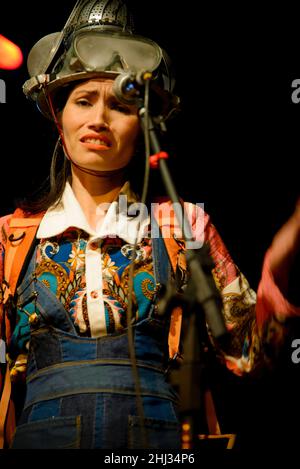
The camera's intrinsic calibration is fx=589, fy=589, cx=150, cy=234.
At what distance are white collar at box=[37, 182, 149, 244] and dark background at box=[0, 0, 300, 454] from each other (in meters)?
0.46

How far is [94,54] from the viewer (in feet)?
6.83

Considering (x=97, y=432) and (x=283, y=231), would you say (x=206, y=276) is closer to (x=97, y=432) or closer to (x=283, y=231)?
(x=283, y=231)

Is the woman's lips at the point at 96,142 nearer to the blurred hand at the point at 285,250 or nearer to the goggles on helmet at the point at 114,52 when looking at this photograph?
the goggles on helmet at the point at 114,52

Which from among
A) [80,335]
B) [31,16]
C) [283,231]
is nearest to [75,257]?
[80,335]

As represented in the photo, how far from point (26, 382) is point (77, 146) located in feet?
2.69

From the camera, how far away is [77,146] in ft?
6.75

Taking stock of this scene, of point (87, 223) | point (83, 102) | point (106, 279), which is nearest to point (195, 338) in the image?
point (106, 279)

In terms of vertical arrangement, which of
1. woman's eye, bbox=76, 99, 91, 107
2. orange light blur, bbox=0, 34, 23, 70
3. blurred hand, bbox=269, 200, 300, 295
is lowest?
blurred hand, bbox=269, 200, 300, 295

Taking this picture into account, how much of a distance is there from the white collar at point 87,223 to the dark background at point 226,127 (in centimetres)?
46

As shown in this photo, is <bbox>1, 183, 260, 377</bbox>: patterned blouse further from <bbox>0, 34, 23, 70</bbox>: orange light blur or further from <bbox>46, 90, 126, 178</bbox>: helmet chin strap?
<bbox>0, 34, 23, 70</bbox>: orange light blur

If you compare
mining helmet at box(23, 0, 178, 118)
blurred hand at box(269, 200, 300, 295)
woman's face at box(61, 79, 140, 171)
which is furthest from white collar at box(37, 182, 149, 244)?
blurred hand at box(269, 200, 300, 295)

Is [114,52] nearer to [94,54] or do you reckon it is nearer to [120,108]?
[94,54]

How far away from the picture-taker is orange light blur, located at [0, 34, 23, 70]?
244 cm

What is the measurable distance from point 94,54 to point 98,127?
0.92 ft
